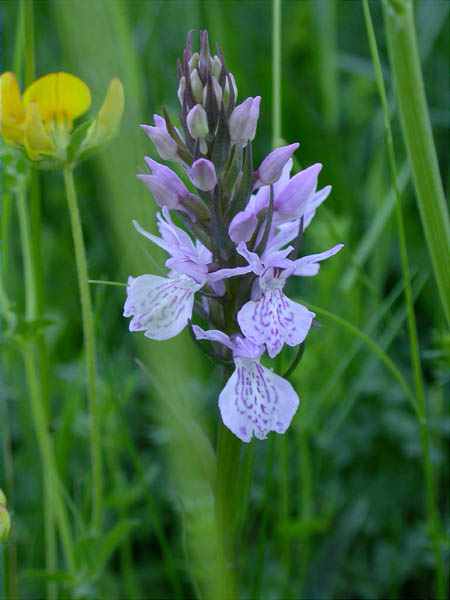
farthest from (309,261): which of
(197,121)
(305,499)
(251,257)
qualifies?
(305,499)

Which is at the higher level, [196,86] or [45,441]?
[196,86]

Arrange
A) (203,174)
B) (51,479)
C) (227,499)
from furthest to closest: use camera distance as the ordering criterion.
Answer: (51,479) < (227,499) < (203,174)

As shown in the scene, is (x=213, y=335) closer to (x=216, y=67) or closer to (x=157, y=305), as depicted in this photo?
(x=157, y=305)

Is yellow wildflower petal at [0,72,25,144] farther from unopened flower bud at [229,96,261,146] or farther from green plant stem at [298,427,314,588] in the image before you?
green plant stem at [298,427,314,588]

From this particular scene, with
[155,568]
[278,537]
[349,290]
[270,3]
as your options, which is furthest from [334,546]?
[270,3]

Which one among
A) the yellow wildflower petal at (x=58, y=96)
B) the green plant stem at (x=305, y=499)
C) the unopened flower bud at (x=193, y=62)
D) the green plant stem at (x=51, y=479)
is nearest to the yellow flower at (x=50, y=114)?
the yellow wildflower petal at (x=58, y=96)

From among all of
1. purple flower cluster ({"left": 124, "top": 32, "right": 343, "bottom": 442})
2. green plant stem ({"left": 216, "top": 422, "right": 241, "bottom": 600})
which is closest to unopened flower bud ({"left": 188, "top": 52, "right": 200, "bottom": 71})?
purple flower cluster ({"left": 124, "top": 32, "right": 343, "bottom": 442})

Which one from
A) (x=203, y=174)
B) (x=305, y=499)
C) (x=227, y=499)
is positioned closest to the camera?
(x=203, y=174)
